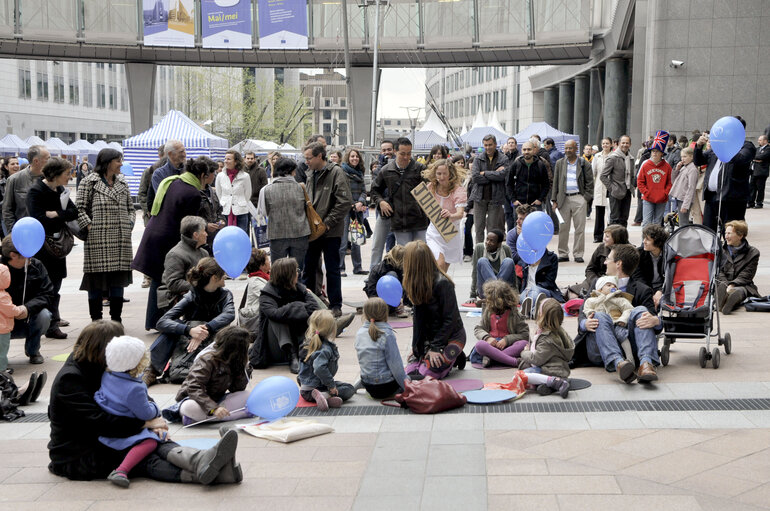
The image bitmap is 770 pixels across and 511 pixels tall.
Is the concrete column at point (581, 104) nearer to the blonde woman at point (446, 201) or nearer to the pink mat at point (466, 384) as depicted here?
the blonde woman at point (446, 201)

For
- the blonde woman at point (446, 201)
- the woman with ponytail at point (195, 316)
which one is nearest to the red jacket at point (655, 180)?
the blonde woman at point (446, 201)

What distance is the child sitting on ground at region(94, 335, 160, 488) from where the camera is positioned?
5207mm

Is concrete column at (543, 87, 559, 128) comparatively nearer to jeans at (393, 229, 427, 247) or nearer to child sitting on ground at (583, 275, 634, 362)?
jeans at (393, 229, 427, 247)

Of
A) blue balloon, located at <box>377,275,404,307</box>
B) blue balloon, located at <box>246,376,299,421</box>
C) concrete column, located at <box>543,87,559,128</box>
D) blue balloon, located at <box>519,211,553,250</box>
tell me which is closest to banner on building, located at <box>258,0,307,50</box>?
concrete column, located at <box>543,87,559,128</box>

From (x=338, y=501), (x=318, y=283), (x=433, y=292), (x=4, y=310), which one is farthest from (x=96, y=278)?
(x=338, y=501)

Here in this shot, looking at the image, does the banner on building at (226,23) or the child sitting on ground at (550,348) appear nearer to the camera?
the child sitting on ground at (550,348)

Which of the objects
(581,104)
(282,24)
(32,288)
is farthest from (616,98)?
(32,288)

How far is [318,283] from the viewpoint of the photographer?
11.1 metres

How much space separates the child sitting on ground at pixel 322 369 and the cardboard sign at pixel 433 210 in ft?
12.0

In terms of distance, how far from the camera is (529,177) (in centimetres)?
1383

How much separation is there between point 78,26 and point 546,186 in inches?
1160

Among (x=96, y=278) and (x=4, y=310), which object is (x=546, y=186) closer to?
(x=96, y=278)

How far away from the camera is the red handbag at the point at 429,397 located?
6.70 meters

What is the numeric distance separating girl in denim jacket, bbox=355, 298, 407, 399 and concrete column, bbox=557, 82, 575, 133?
48.2 meters
